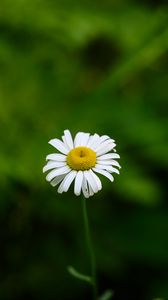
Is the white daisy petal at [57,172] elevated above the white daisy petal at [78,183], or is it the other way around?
the white daisy petal at [57,172]

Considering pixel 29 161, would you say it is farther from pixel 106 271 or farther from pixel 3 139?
pixel 106 271

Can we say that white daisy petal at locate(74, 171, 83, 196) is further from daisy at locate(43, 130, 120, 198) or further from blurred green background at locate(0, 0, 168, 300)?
blurred green background at locate(0, 0, 168, 300)

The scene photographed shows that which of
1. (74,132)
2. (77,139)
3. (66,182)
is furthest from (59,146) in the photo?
(74,132)

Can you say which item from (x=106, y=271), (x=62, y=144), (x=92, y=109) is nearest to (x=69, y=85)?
(x=92, y=109)

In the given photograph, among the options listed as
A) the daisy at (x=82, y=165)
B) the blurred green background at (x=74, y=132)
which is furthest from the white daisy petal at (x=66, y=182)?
the blurred green background at (x=74, y=132)

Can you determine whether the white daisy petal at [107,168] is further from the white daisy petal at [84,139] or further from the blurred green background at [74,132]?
the blurred green background at [74,132]

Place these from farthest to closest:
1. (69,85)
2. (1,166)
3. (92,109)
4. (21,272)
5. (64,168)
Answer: (69,85)
(92,109)
(21,272)
(1,166)
(64,168)
